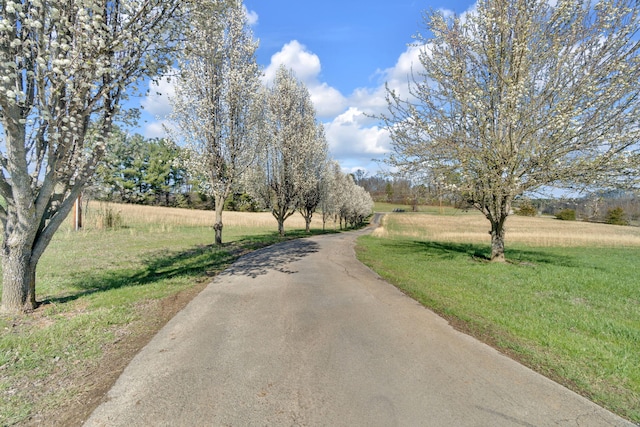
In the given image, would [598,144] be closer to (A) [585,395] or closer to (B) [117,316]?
(A) [585,395]

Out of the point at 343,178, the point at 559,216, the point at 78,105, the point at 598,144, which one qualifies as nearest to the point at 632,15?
the point at 598,144

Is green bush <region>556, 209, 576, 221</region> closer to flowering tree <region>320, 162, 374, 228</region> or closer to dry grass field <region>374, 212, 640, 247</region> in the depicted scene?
dry grass field <region>374, 212, 640, 247</region>

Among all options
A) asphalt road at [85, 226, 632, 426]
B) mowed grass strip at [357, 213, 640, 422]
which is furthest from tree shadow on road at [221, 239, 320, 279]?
asphalt road at [85, 226, 632, 426]

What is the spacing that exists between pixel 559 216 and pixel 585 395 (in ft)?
280

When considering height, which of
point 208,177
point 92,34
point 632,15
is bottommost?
point 208,177

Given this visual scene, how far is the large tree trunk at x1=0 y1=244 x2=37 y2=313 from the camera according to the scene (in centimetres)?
566

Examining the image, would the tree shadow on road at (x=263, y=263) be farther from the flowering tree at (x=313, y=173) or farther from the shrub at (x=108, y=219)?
the shrub at (x=108, y=219)

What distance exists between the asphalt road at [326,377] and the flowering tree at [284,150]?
18.5 metres

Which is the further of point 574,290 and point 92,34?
point 574,290

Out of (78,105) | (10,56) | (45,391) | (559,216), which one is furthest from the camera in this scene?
(559,216)

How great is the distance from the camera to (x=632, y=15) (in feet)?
32.0

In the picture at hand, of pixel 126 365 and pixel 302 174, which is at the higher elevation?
pixel 302 174

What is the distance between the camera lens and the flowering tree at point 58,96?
502cm

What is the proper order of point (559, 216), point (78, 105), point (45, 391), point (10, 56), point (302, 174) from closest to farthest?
point (45, 391) → point (10, 56) → point (78, 105) → point (302, 174) → point (559, 216)
